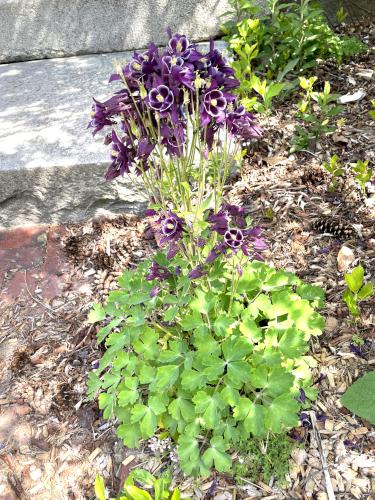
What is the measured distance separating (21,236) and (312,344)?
1984 millimetres

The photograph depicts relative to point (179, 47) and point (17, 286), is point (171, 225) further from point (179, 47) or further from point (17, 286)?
point (17, 286)

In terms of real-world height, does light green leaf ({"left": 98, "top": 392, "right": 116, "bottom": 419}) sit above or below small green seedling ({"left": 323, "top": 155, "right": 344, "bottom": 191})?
below

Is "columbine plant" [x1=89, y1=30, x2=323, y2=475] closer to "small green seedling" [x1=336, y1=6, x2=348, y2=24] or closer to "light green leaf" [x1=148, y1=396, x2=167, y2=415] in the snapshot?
"light green leaf" [x1=148, y1=396, x2=167, y2=415]

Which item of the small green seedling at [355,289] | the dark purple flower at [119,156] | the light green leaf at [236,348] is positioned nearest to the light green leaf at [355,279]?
the small green seedling at [355,289]

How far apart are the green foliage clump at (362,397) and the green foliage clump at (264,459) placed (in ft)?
0.99

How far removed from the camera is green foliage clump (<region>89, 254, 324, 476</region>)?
5.49 feet

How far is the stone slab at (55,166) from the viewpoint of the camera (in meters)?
3.00

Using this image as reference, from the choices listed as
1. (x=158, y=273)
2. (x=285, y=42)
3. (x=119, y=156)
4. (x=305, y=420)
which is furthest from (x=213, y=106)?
(x=285, y=42)

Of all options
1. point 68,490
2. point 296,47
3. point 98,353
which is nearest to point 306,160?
point 296,47

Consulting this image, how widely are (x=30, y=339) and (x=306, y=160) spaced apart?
195cm

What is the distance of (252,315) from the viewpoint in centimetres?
191

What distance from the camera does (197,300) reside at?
1.86m

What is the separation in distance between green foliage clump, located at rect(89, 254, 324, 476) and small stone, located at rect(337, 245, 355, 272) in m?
0.44

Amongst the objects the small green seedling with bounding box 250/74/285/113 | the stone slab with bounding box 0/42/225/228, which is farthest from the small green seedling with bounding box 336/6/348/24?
the stone slab with bounding box 0/42/225/228
